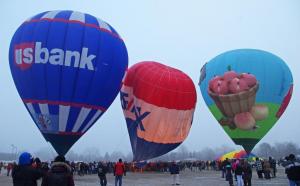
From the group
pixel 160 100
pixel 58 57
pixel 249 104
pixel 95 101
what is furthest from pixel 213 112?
pixel 58 57

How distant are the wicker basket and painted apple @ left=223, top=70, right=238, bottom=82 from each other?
1.00m

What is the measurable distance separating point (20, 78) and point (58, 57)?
2021 mm

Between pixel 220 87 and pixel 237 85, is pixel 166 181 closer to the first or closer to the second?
pixel 220 87

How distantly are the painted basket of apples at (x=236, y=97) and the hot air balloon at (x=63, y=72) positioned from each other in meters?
8.07

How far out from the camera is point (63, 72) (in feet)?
55.8

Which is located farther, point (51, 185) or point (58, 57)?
point (58, 57)

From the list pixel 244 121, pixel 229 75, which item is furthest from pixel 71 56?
pixel 244 121

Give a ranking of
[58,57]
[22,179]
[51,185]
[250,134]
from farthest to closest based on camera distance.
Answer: [250,134], [58,57], [22,179], [51,185]

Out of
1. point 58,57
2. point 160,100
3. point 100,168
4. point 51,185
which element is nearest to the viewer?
point 51,185

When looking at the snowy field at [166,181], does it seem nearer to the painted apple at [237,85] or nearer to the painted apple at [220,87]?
the painted apple at [237,85]

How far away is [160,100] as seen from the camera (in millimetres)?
22625

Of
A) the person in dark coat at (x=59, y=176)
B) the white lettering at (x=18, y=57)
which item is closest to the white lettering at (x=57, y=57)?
the white lettering at (x=18, y=57)

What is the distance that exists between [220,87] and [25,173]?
774 inches

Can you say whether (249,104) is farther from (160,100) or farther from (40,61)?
(40,61)
